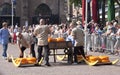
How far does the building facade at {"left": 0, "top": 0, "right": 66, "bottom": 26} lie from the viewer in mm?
75688

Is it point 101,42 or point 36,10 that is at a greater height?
point 36,10

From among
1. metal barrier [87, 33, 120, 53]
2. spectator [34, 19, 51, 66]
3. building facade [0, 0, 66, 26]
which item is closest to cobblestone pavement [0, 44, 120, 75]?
spectator [34, 19, 51, 66]

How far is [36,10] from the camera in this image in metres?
77.7

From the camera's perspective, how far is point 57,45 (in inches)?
806

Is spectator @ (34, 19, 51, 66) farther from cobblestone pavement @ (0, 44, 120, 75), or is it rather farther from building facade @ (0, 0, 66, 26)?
building facade @ (0, 0, 66, 26)

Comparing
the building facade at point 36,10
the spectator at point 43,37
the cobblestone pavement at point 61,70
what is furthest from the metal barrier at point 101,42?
the building facade at point 36,10

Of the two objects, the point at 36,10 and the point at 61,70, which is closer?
the point at 61,70

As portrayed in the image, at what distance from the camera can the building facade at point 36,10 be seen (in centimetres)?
7569

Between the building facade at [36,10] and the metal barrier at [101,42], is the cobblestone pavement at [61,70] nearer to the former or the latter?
the metal barrier at [101,42]

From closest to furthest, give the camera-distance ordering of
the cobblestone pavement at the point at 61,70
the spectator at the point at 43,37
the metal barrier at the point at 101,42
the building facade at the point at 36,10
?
1. the cobblestone pavement at the point at 61,70
2. the spectator at the point at 43,37
3. the metal barrier at the point at 101,42
4. the building facade at the point at 36,10

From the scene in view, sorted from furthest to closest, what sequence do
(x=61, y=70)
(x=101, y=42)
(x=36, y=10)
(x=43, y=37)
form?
(x=36, y=10) < (x=101, y=42) < (x=43, y=37) < (x=61, y=70)

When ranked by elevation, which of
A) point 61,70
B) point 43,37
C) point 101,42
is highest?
point 43,37

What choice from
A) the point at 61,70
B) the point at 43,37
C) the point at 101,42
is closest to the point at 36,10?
the point at 101,42

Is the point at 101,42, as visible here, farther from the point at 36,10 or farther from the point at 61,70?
the point at 36,10
